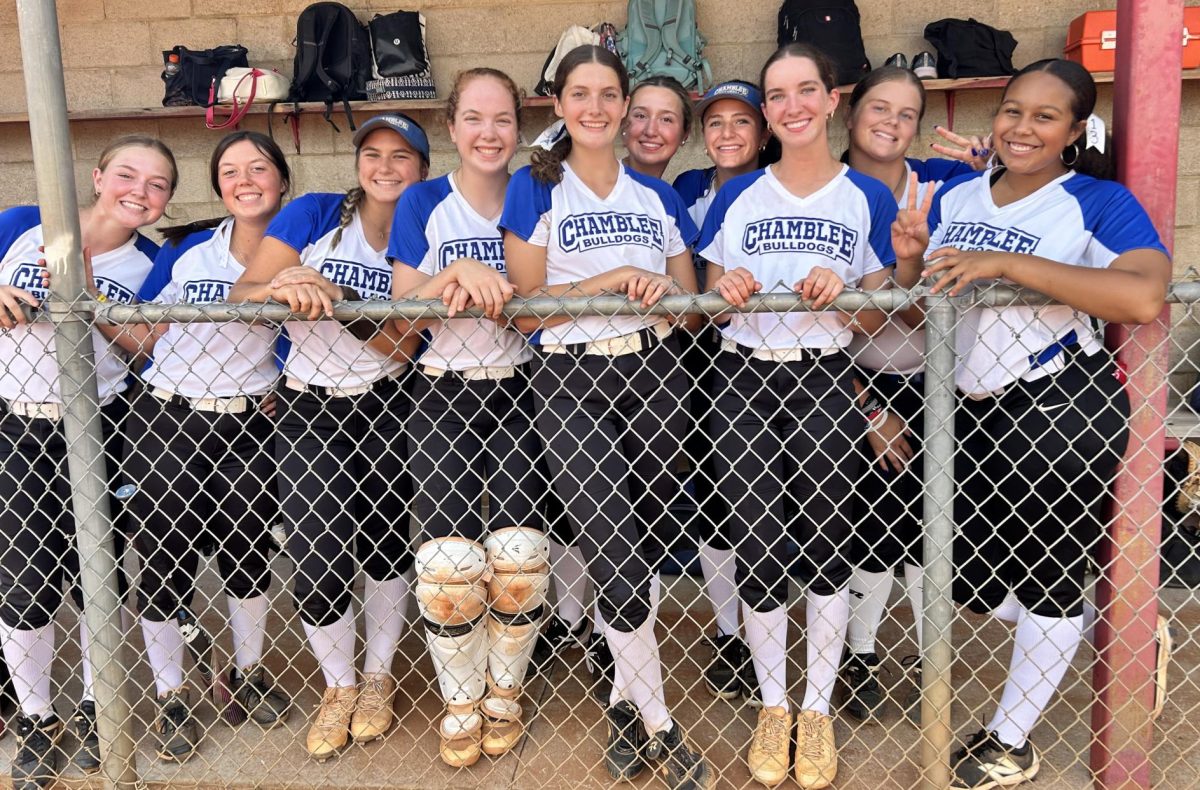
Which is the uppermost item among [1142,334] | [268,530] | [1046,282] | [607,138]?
[607,138]

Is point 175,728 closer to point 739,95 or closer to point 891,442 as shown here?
point 891,442

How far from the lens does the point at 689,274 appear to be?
2559 mm

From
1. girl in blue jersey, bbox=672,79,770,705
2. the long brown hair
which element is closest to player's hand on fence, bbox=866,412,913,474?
girl in blue jersey, bbox=672,79,770,705

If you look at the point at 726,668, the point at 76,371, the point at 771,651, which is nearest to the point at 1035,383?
the point at 771,651

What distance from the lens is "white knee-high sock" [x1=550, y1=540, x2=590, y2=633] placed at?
3043 millimetres

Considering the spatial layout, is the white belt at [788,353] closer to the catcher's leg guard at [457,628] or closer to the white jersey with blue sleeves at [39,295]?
the catcher's leg guard at [457,628]

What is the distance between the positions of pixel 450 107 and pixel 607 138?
19.6 inches

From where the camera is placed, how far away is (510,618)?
256cm

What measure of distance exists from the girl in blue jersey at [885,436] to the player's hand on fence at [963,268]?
480mm

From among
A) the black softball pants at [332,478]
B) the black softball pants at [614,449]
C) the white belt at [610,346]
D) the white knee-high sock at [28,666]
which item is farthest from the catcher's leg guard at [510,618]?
the white knee-high sock at [28,666]

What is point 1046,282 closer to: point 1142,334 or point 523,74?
point 1142,334

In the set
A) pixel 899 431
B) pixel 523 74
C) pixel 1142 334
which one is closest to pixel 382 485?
pixel 899 431

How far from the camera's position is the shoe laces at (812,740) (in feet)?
8.18

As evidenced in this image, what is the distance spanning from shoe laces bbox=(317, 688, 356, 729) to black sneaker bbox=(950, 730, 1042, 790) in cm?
166
